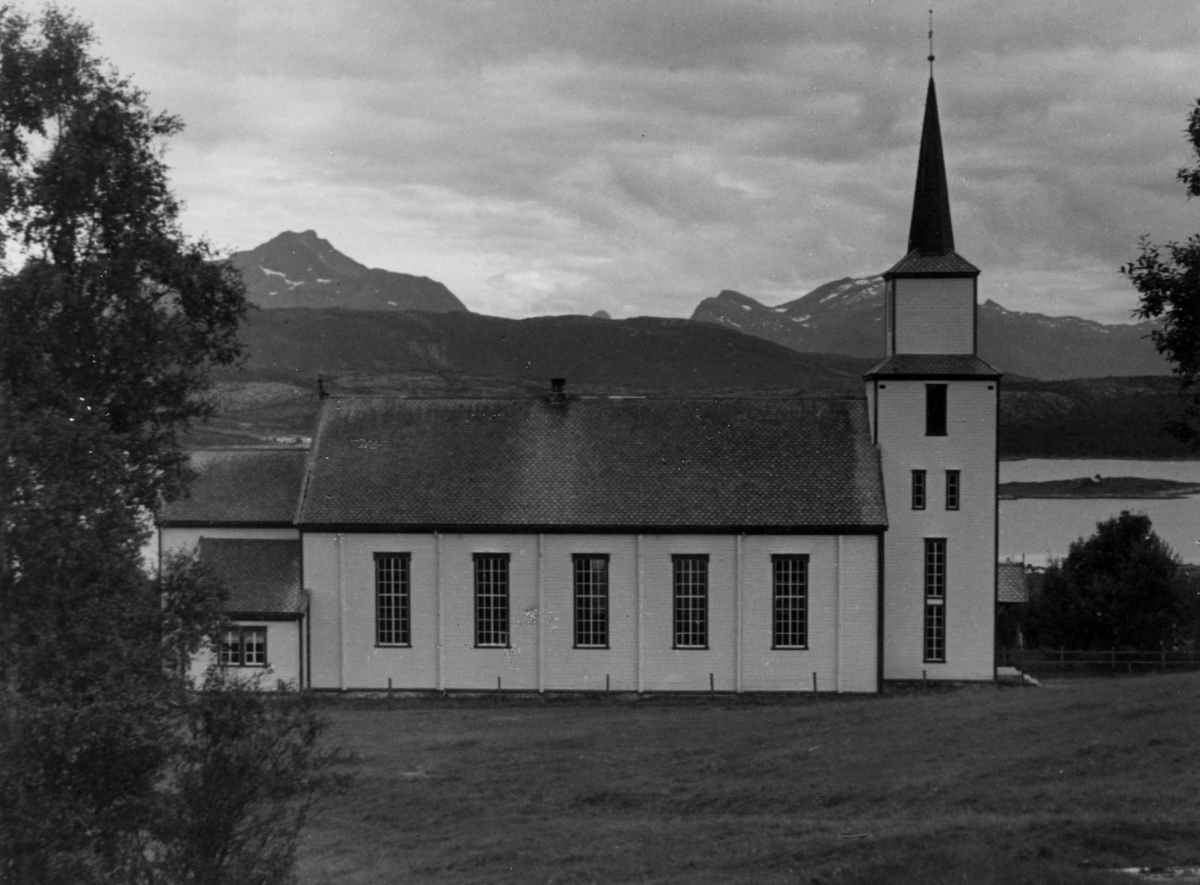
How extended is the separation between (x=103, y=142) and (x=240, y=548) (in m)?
21.9

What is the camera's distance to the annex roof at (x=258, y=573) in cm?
3734

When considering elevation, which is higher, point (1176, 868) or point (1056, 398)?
point (1056, 398)

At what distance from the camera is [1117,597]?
5369 centimetres

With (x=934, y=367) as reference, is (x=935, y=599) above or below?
below

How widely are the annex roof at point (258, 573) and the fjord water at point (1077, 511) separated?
56748 millimetres

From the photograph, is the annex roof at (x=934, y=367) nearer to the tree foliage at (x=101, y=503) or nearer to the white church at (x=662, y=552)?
the white church at (x=662, y=552)

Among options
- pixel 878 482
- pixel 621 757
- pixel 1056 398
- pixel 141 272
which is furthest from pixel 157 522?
pixel 1056 398

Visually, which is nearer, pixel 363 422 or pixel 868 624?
pixel 868 624

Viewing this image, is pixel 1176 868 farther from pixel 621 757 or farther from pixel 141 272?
pixel 141 272

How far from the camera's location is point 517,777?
84.5 ft

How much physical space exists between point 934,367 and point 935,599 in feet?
24.0

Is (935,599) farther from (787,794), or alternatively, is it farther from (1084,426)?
(1084,426)

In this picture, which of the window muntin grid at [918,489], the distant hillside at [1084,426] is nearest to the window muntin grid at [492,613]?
the window muntin grid at [918,489]

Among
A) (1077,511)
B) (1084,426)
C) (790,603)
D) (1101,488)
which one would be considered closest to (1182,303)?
(790,603)
